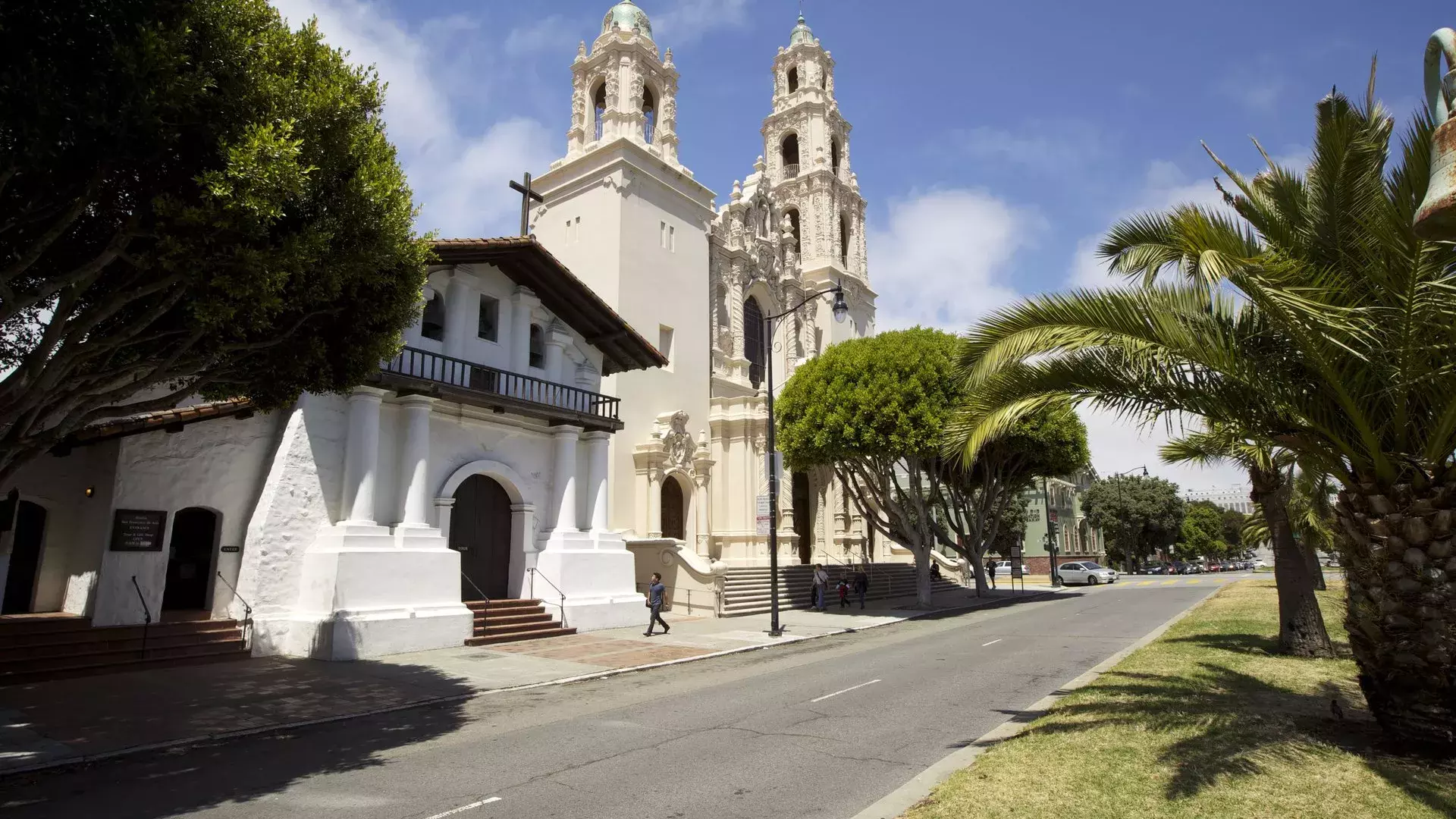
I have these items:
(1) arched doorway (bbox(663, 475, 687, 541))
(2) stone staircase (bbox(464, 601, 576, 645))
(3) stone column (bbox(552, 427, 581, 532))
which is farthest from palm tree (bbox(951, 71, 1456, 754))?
(1) arched doorway (bbox(663, 475, 687, 541))

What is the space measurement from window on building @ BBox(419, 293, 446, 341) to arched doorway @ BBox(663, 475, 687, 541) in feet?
41.5

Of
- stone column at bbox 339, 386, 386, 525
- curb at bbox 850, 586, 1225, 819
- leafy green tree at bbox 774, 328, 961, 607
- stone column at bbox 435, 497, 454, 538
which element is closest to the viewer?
curb at bbox 850, 586, 1225, 819

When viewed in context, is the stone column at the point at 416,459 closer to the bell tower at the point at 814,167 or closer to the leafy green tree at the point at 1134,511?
the bell tower at the point at 814,167

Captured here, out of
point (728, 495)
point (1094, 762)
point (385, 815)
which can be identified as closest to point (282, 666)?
point (385, 815)

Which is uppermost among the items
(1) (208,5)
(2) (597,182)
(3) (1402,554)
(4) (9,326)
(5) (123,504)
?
(2) (597,182)

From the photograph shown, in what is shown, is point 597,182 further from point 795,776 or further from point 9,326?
point 795,776

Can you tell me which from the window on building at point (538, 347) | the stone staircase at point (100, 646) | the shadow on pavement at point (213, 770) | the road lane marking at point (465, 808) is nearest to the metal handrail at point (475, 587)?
the stone staircase at point (100, 646)

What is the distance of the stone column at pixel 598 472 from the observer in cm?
2144

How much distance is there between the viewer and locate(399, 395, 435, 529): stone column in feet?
56.8

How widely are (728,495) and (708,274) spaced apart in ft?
31.6

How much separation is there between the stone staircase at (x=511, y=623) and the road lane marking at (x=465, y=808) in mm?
11035

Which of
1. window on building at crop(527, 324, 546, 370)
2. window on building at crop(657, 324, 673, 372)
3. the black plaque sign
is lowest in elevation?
the black plaque sign

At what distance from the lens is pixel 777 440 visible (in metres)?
28.0

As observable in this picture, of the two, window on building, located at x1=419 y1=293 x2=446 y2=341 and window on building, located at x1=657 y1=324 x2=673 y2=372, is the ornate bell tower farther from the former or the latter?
window on building, located at x1=419 y1=293 x2=446 y2=341
